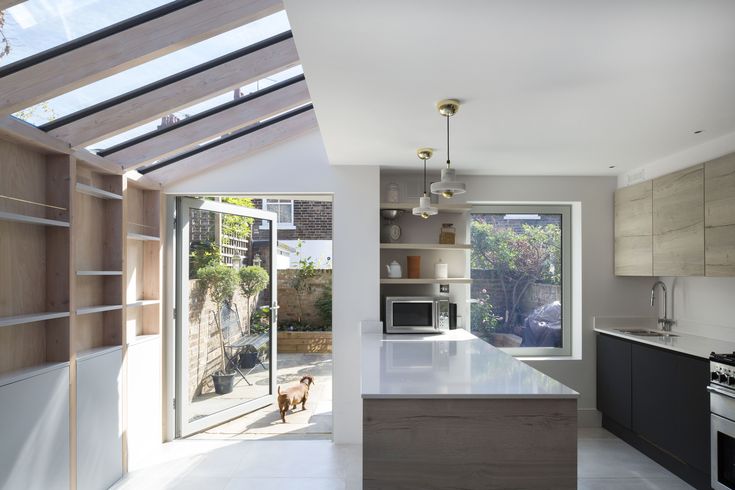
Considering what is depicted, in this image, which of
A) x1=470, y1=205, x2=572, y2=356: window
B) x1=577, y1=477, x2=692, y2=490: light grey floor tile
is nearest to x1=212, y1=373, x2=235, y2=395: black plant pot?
x1=470, y1=205, x2=572, y2=356: window

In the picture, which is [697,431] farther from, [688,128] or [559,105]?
[559,105]

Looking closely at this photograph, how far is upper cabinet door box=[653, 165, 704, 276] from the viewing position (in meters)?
3.40

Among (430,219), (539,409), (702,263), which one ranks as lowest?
(539,409)

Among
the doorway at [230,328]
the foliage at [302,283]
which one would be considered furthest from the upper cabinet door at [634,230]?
the foliage at [302,283]

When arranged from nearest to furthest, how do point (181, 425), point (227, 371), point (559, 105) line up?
point (559, 105)
point (181, 425)
point (227, 371)

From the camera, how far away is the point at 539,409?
6.94 feet

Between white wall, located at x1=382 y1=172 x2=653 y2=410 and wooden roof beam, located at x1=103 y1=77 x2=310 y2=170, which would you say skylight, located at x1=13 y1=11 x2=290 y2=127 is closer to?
wooden roof beam, located at x1=103 y1=77 x2=310 y2=170

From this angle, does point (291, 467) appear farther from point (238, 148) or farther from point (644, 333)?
point (644, 333)

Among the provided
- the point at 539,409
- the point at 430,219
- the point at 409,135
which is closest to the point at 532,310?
the point at 430,219

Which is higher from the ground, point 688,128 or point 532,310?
point 688,128

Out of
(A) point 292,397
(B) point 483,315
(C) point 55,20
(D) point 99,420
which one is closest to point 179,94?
(C) point 55,20

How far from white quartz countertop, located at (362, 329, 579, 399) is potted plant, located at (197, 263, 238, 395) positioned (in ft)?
5.40

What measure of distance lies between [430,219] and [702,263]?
83.8 inches

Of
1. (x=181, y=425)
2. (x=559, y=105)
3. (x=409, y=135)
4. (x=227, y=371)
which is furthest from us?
(x=227, y=371)
